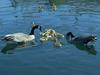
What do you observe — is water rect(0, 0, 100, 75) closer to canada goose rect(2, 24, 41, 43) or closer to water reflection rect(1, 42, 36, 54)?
water reflection rect(1, 42, 36, 54)

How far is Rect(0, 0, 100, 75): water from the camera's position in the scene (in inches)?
756

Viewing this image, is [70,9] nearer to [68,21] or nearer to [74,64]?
[68,21]

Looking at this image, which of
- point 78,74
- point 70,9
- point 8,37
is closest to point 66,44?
point 8,37

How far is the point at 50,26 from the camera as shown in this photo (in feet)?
86.8

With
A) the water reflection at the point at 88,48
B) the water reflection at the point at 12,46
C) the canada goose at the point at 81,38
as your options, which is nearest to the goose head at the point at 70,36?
the canada goose at the point at 81,38

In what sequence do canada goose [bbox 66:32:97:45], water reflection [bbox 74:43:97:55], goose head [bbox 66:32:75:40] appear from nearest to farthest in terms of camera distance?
water reflection [bbox 74:43:97:55] → canada goose [bbox 66:32:97:45] → goose head [bbox 66:32:75:40]

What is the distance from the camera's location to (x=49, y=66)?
19422 millimetres

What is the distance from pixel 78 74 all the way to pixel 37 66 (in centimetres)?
232

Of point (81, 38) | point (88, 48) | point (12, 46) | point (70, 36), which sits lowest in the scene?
point (88, 48)

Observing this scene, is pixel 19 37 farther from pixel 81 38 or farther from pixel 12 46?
pixel 81 38

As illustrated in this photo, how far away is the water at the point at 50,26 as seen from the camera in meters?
19.2

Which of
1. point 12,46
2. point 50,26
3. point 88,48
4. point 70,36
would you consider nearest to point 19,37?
point 12,46

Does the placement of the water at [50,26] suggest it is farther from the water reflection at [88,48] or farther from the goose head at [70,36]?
the goose head at [70,36]

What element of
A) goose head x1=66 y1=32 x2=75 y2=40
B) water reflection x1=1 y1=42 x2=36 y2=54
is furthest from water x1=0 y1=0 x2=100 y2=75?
goose head x1=66 y1=32 x2=75 y2=40
